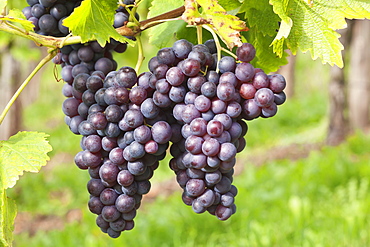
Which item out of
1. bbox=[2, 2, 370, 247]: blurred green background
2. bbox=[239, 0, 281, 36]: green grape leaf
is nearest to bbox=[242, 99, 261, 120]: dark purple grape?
bbox=[239, 0, 281, 36]: green grape leaf

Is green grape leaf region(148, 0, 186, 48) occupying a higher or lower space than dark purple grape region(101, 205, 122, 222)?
higher

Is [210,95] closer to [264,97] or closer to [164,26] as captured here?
[264,97]

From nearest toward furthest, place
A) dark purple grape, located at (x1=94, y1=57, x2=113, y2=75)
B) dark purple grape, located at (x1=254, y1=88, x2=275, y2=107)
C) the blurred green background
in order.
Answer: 1. dark purple grape, located at (x1=254, y1=88, x2=275, y2=107)
2. dark purple grape, located at (x1=94, y1=57, x2=113, y2=75)
3. the blurred green background

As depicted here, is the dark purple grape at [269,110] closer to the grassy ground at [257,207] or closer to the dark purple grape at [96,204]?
the dark purple grape at [96,204]

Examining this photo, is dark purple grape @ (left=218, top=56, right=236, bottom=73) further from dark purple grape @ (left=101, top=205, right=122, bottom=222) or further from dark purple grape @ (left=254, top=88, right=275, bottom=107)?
dark purple grape @ (left=101, top=205, right=122, bottom=222)

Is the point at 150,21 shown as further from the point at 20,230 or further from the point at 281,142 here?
the point at 281,142

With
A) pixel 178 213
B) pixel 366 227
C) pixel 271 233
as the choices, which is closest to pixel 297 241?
pixel 271 233

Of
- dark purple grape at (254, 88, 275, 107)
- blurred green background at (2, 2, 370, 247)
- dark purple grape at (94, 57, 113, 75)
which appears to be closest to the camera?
dark purple grape at (254, 88, 275, 107)

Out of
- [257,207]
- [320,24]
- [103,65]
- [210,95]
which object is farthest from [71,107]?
[257,207]

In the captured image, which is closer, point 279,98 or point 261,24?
point 279,98
